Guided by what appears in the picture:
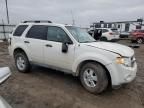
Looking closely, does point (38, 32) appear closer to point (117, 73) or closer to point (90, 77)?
point (90, 77)

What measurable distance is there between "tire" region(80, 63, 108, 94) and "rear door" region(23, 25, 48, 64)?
164 cm

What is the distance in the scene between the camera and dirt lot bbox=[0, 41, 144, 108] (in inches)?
168

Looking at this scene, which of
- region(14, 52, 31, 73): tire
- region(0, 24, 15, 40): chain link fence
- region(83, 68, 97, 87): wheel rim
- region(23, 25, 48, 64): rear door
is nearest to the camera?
region(83, 68, 97, 87): wheel rim

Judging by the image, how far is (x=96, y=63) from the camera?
15.4 ft

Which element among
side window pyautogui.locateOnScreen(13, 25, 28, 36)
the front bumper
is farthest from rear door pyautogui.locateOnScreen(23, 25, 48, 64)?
the front bumper

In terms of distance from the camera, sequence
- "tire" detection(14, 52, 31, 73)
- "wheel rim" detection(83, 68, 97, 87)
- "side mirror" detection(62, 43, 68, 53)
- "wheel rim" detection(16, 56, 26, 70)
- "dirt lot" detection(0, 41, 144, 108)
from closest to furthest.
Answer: "dirt lot" detection(0, 41, 144, 108), "wheel rim" detection(83, 68, 97, 87), "side mirror" detection(62, 43, 68, 53), "tire" detection(14, 52, 31, 73), "wheel rim" detection(16, 56, 26, 70)

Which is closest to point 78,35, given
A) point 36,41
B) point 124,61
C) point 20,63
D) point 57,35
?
point 57,35

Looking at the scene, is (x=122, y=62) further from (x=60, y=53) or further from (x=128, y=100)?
(x=60, y=53)

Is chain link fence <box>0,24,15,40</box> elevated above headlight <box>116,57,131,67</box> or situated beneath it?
elevated above

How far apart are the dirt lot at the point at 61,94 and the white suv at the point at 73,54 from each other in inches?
14.5

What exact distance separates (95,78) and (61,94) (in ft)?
A: 3.21

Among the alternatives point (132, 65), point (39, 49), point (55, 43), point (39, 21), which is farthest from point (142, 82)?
point (39, 21)

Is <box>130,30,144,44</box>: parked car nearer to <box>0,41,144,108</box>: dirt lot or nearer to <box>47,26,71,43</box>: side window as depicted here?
<box>0,41,144,108</box>: dirt lot

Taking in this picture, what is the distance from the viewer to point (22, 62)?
6.55m
